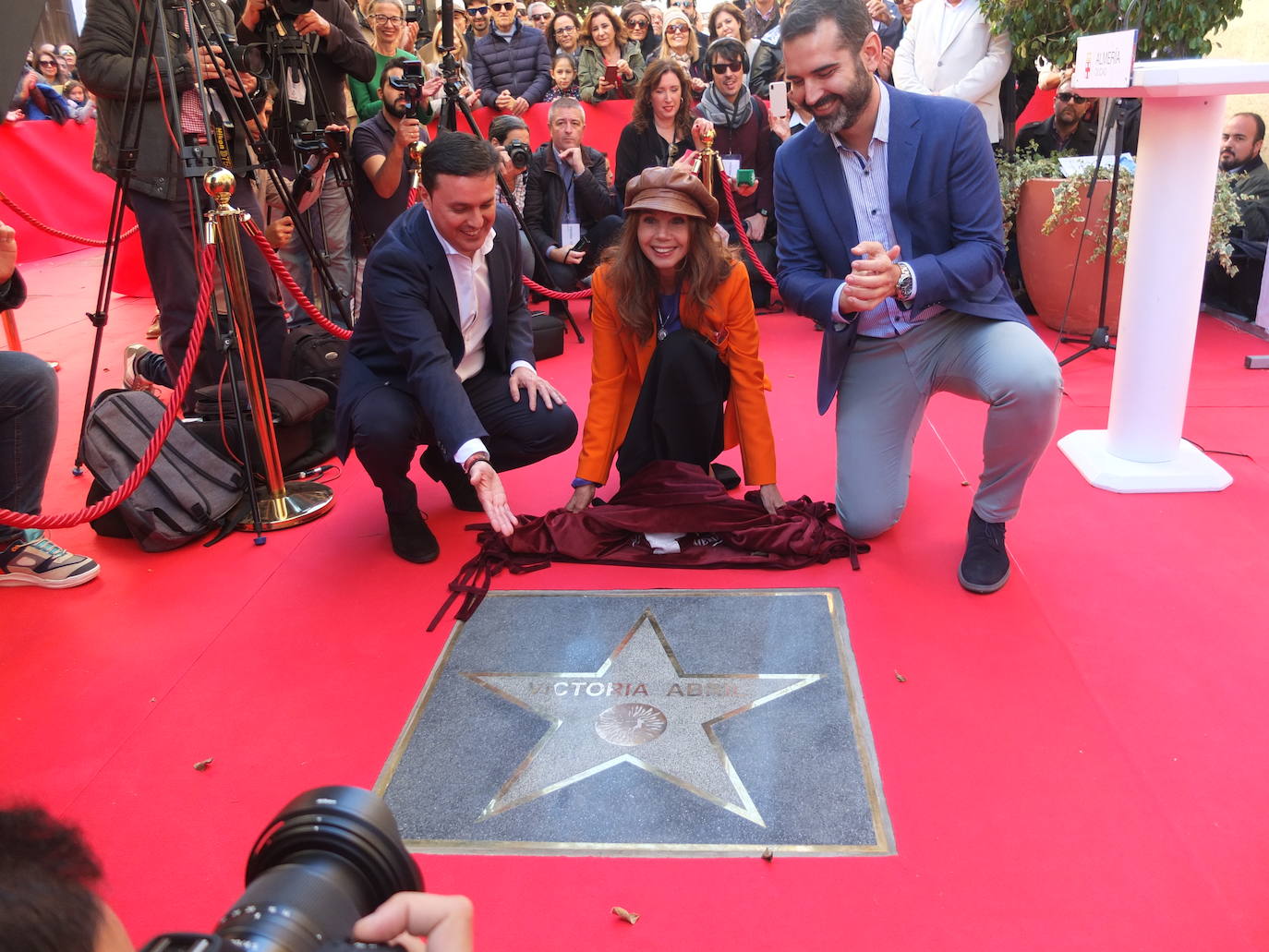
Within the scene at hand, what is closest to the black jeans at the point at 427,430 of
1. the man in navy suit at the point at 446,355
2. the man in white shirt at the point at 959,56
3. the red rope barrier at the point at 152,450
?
the man in navy suit at the point at 446,355

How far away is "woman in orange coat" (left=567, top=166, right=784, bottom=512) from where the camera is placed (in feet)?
10.9

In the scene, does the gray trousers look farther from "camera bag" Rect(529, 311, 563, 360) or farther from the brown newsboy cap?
"camera bag" Rect(529, 311, 563, 360)

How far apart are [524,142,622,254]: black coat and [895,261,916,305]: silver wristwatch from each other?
3.70 m

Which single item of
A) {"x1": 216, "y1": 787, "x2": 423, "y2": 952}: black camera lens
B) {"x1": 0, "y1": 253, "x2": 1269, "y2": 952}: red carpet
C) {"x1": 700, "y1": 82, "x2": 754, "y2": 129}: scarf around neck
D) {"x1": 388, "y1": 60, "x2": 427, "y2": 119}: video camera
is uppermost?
{"x1": 388, "y1": 60, "x2": 427, "y2": 119}: video camera

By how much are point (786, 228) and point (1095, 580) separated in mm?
1456

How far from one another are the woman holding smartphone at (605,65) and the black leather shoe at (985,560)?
21.5 ft

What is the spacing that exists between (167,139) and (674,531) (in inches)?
103

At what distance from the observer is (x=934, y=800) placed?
2.21 meters

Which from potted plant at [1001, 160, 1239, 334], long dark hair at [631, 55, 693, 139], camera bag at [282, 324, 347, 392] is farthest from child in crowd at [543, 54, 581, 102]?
camera bag at [282, 324, 347, 392]

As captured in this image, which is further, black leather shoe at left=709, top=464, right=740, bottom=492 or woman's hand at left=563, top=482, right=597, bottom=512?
black leather shoe at left=709, top=464, right=740, bottom=492

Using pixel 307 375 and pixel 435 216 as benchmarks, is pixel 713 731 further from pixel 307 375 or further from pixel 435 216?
pixel 307 375

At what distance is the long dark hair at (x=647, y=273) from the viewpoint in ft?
11.0

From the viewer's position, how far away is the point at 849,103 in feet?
9.72

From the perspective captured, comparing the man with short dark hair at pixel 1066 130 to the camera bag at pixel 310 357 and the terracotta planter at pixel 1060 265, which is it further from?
the camera bag at pixel 310 357
